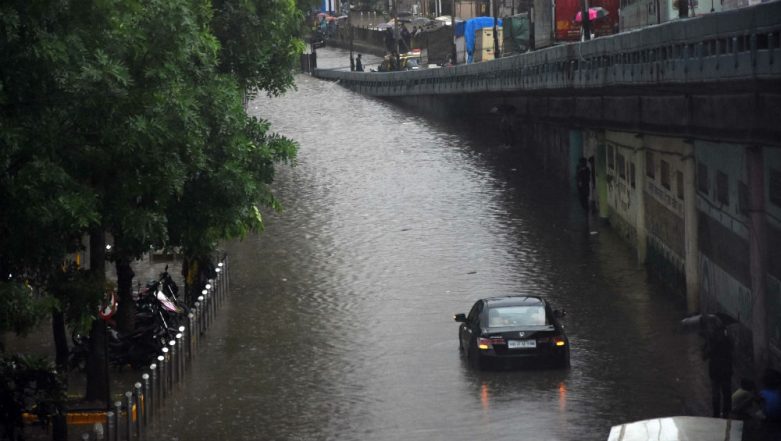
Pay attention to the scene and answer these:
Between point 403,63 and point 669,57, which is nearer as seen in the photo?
point 669,57

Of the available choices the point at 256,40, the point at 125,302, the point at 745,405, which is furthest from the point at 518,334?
the point at 256,40

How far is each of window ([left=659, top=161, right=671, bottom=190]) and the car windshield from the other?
9.79 m

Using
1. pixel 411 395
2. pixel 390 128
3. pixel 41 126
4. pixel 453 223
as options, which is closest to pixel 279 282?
pixel 453 223

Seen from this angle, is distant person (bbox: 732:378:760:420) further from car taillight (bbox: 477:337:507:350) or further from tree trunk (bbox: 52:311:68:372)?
tree trunk (bbox: 52:311:68:372)

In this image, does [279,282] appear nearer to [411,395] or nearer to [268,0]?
[268,0]

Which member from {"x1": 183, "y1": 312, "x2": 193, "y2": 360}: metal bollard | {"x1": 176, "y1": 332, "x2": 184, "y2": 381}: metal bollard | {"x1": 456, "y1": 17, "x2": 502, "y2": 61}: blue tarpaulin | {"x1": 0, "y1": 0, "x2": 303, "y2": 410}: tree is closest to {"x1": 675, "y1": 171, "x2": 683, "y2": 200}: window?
{"x1": 0, "y1": 0, "x2": 303, "y2": 410}: tree

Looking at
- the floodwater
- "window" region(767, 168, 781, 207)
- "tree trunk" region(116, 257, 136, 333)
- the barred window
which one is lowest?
the floodwater

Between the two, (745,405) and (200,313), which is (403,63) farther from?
(745,405)

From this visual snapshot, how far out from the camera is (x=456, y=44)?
289ft

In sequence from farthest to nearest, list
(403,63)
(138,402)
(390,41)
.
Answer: (390,41) → (403,63) → (138,402)

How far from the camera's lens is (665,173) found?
3369cm

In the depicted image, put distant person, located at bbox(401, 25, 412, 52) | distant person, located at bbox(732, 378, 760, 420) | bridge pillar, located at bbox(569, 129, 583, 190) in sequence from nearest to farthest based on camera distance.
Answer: distant person, located at bbox(732, 378, 760, 420) < bridge pillar, located at bbox(569, 129, 583, 190) < distant person, located at bbox(401, 25, 412, 52)

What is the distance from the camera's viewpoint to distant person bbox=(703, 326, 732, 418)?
20031 mm

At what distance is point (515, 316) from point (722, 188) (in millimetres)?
5288
